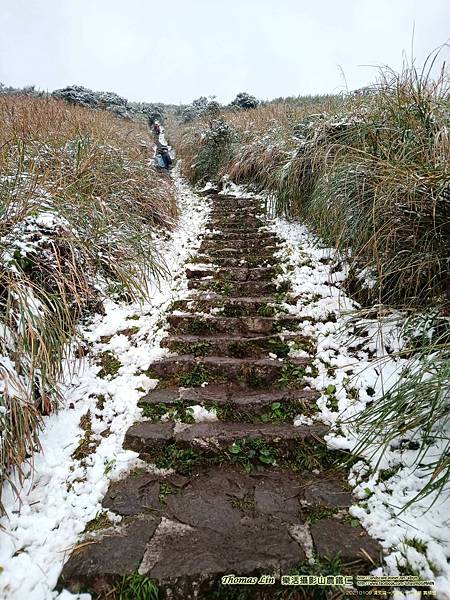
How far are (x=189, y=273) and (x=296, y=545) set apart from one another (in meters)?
2.91

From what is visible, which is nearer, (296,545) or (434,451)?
(296,545)

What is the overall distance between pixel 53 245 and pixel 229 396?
1.75m

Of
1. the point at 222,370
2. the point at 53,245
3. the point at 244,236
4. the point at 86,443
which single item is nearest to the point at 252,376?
the point at 222,370

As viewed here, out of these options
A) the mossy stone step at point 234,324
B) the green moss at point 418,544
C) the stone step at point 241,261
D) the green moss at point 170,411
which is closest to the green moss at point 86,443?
the green moss at point 170,411

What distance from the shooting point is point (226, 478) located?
1935 millimetres

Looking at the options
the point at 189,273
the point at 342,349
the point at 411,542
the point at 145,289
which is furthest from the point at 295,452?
the point at 189,273

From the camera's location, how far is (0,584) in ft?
4.66

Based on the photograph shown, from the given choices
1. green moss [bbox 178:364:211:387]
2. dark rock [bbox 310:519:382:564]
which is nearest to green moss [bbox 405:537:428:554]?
dark rock [bbox 310:519:382:564]

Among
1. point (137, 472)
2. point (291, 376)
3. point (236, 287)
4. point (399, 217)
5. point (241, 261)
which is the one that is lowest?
point (137, 472)

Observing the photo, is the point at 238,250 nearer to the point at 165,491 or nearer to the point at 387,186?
the point at 387,186

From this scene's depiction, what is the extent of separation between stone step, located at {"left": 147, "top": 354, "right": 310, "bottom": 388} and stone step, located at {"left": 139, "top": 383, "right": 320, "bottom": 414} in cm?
6

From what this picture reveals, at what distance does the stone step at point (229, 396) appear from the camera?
91.2 inches

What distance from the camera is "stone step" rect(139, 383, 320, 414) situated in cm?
232

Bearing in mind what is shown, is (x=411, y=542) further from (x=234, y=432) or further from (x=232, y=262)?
(x=232, y=262)
